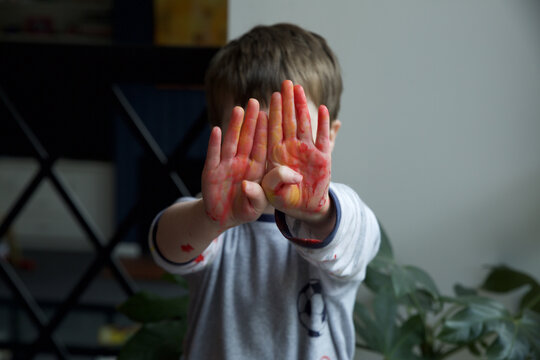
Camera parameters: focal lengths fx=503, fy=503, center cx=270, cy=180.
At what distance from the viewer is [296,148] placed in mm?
460

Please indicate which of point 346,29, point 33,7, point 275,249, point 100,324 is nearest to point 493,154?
point 346,29

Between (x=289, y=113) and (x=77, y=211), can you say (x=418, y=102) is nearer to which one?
(x=289, y=113)

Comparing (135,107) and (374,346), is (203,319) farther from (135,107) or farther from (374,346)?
(135,107)

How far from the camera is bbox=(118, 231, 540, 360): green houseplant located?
2.35 feet

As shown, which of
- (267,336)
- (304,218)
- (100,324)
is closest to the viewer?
(304,218)

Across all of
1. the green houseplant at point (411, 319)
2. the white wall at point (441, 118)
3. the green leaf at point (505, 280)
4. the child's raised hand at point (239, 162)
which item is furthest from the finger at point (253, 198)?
the green leaf at point (505, 280)

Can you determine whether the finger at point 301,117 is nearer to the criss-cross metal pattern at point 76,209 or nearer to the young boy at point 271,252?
the young boy at point 271,252

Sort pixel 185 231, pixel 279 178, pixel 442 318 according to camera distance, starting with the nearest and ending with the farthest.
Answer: pixel 279 178, pixel 185 231, pixel 442 318

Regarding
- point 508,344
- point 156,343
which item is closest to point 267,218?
point 156,343

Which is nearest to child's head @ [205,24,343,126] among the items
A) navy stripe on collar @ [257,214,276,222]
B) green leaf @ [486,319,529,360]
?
navy stripe on collar @ [257,214,276,222]

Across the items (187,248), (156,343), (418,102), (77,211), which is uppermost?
(418,102)

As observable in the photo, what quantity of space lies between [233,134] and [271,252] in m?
0.22

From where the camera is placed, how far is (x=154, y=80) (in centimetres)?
84

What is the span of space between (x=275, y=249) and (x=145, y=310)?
28cm
